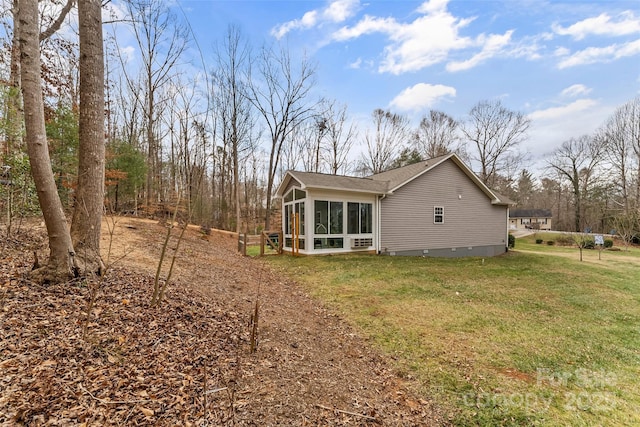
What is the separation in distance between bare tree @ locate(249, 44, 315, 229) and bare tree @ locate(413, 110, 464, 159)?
1489cm

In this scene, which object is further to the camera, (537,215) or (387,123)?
(537,215)

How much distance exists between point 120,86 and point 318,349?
21600 millimetres

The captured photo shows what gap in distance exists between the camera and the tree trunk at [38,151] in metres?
3.18

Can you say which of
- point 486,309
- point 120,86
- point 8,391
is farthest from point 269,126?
point 8,391

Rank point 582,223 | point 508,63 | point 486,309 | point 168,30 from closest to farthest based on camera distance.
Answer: point 486,309, point 508,63, point 168,30, point 582,223

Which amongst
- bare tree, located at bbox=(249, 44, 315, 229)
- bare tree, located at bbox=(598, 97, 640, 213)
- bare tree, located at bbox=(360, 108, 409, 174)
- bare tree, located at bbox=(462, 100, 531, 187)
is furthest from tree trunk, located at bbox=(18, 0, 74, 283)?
bare tree, located at bbox=(598, 97, 640, 213)

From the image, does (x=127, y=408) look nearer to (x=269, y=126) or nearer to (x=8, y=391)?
(x=8, y=391)

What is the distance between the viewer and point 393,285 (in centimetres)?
714

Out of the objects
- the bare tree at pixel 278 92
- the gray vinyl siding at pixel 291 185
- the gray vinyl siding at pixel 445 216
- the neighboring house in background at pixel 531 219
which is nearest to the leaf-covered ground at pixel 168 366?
the gray vinyl siding at pixel 291 185

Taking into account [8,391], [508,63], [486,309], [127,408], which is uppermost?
[508,63]

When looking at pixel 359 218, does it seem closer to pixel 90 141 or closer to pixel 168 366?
pixel 90 141

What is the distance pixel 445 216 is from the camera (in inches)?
536

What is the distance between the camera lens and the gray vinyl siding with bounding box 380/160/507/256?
12.4m

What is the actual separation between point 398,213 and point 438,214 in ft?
8.03
